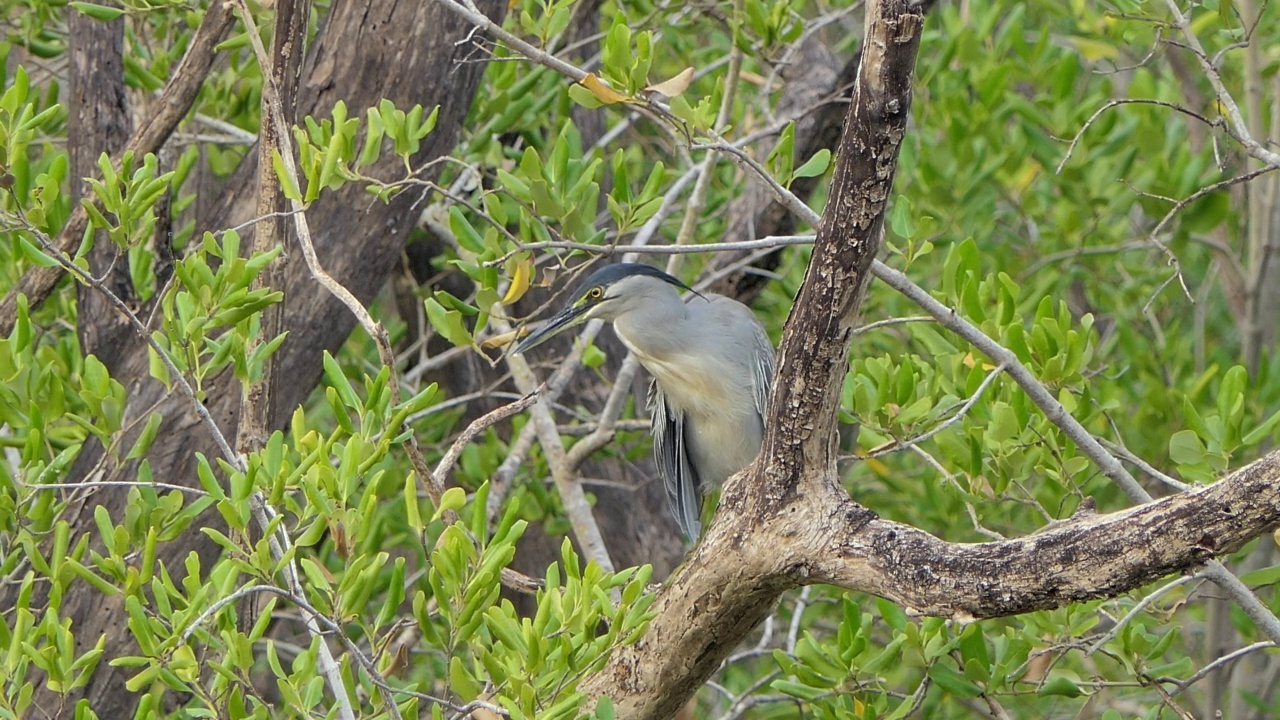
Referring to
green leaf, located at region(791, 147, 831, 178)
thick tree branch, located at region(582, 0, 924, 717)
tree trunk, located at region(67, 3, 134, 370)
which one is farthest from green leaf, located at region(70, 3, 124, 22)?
thick tree branch, located at region(582, 0, 924, 717)

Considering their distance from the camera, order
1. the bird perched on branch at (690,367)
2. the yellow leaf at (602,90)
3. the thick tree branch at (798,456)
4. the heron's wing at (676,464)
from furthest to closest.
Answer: the heron's wing at (676,464) < the bird perched on branch at (690,367) < the yellow leaf at (602,90) < the thick tree branch at (798,456)

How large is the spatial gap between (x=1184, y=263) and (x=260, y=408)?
3.68 m

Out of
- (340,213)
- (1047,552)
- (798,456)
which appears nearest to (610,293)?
(340,213)

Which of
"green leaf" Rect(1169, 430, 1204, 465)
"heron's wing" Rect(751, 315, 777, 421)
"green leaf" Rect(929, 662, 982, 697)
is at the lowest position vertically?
"green leaf" Rect(929, 662, 982, 697)

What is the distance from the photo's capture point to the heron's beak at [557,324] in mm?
3049

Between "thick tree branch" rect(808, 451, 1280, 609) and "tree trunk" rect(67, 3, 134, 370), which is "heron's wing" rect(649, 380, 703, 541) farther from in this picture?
"thick tree branch" rect(808, 451, 1280, 609)

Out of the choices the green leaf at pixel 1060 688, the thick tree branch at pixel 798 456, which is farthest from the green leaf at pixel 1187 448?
the thick tree branch at pixel 798 456

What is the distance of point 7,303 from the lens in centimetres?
291

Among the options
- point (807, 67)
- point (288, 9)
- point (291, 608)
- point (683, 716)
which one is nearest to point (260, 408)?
point (288, 9)

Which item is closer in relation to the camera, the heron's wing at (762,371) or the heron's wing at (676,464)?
the heron's wing at (762,371)

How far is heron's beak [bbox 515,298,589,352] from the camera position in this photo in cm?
305

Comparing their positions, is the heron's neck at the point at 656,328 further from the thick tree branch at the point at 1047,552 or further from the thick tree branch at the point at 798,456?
the thick tree branch at the point at 1047,552

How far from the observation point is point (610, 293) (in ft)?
11.0

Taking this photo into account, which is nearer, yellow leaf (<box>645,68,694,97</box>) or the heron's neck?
yellow leaf (<box>645,68,694,97</box>)
